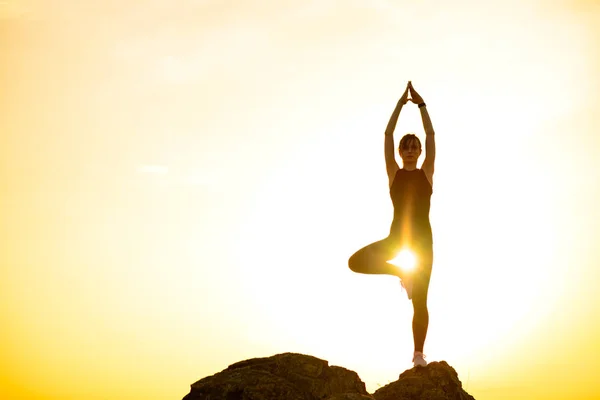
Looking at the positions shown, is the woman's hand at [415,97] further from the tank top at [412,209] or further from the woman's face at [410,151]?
the tank top at [412,209]

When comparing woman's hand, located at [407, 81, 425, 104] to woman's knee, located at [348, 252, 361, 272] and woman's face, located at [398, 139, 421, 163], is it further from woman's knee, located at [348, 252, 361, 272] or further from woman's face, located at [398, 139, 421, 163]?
woman's knee, located at [348, 252, 361, 272]

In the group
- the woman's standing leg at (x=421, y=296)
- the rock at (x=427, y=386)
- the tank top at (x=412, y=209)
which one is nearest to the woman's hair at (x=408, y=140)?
the tank top at (x=412, y=209)

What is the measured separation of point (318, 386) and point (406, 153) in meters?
4.63

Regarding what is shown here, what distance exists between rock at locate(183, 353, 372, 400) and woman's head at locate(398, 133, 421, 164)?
4.22 m

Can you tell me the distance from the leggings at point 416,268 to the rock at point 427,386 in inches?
28.8

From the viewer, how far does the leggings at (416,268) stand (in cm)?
1468

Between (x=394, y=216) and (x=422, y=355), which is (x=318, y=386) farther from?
(x=394, y=216)

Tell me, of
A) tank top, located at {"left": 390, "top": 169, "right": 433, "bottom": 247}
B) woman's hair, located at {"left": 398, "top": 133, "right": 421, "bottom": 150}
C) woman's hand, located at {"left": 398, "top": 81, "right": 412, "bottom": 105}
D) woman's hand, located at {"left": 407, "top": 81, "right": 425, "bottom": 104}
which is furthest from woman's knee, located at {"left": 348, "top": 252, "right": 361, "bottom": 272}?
woman's hand, located at {"left": 407, "top": 81, "right": 425, "bottom": 104}

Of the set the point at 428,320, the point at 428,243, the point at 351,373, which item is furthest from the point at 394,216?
the point at 351,373

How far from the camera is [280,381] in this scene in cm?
1442

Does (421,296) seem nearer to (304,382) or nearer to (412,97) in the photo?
(304,382)

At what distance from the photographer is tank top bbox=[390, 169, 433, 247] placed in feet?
48.4

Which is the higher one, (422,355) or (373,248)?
(373,248)

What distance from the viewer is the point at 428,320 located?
49.1ft
